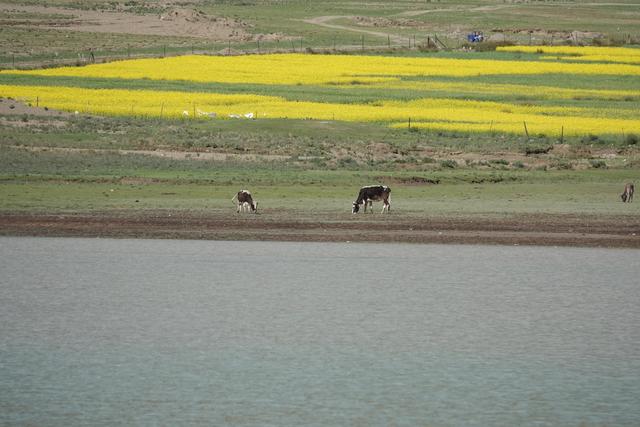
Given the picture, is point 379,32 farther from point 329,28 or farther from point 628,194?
point 628,194

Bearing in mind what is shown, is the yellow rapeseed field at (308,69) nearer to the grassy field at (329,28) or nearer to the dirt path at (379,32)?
the grassy field at (329,28)

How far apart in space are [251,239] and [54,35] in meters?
→ 89.9

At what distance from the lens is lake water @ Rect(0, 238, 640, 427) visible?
1583 centimetres

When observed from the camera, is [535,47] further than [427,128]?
Yes

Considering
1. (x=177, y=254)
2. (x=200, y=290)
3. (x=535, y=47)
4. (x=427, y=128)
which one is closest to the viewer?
(x=200, y=290)

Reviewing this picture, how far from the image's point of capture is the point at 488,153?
45.8 meters

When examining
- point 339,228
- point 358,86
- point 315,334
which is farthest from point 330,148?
point 358,86

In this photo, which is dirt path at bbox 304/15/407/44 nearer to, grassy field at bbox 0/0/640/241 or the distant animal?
grassy field at bbox 0/0/640/241

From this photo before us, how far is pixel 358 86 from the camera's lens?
7344 centimetres

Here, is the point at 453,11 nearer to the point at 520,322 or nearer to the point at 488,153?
the point at 488,153

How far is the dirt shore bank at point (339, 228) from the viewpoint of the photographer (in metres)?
29.0

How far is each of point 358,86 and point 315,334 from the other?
54366 mm

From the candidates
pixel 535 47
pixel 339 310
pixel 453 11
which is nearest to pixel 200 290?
pixel 339 310

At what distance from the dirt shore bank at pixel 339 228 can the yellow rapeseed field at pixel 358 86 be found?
2131 centimetres
